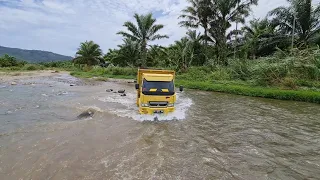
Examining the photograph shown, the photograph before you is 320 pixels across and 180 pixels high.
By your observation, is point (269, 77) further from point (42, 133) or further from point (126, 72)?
point (126, 72)

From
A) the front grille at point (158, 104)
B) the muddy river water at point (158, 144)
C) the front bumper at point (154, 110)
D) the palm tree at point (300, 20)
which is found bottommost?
the muddy river water at point (158, 144)

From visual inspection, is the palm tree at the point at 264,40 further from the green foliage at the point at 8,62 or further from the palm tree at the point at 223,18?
the green foliage at the point at 8,62

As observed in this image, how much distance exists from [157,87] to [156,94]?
1.35 ft

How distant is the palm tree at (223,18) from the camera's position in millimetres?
30938

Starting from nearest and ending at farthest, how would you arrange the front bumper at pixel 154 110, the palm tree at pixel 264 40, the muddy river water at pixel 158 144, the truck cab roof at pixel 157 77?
the muddy river water at pixel 158 144, the front bumper at pixel 154 110, the truck cab roof at pixel 157 77, the palm tree at pixel 264 40

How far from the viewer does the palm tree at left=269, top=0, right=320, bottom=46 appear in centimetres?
2678

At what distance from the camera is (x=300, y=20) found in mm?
27359

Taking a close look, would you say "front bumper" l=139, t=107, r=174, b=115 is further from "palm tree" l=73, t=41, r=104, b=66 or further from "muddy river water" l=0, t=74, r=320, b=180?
"palm tree" l=73, t=41, r=104, b=66

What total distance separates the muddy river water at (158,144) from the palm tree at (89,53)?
121 ft

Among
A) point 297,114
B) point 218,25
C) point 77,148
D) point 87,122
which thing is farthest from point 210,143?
point 218,25

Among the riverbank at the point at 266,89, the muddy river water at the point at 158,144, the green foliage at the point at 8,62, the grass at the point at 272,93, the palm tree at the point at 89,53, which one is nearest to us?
the muddy river water at the point at 158,144

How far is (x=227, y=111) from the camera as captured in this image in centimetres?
1402

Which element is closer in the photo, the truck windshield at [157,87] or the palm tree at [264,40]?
the truck windshield at [157,87]

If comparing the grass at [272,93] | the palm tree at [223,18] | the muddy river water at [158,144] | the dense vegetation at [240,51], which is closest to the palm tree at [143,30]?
the dense vegetation at [240,51]
